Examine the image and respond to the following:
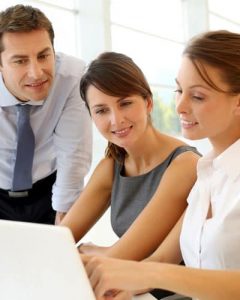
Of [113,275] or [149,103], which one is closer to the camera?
[113,275]

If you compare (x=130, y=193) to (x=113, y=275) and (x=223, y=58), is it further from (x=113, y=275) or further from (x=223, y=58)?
(x=113, y=275)

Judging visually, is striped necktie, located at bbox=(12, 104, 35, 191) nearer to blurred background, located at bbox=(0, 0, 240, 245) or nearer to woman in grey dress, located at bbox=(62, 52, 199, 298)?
woman in grey dress, located at bbox=(62, 52, 199, 298)

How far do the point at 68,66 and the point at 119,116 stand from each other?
0.54m

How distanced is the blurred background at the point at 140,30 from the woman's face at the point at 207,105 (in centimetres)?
202

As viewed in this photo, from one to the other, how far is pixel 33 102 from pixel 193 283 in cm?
121

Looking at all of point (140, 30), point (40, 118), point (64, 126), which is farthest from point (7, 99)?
point (140, 30)

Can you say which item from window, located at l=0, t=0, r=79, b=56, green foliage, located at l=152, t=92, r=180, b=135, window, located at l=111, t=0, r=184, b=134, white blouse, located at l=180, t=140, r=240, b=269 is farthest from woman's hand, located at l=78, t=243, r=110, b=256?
green foliage, located at l=152, t=92, r=180, b=135

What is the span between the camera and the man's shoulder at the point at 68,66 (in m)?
1.84

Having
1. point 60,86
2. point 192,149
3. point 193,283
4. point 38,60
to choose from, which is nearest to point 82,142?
point 60,86

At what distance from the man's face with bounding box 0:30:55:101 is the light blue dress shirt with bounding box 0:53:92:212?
98mm

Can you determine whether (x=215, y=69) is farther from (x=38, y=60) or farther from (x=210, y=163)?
(x=38, y=60)

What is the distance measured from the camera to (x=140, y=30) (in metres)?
5.71

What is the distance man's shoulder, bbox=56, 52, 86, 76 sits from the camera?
184 cm

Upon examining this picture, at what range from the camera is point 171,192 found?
4.32 ft
